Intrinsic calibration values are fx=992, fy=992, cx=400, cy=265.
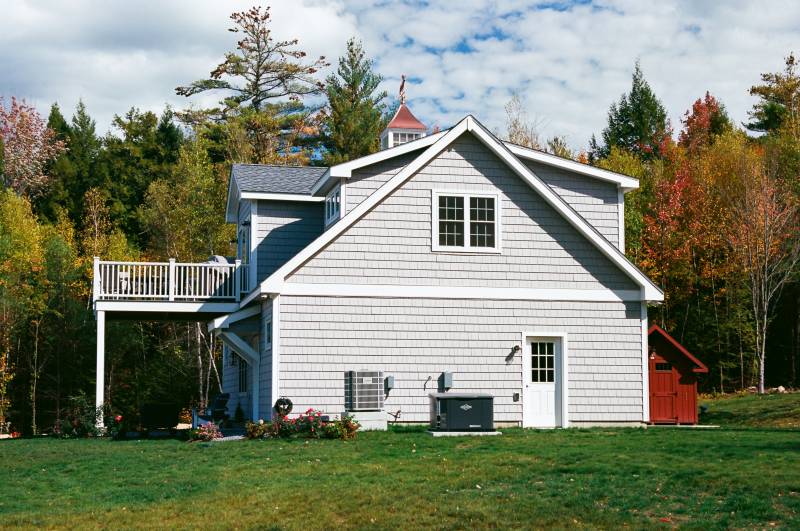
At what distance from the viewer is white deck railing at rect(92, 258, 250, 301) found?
81.0 ft

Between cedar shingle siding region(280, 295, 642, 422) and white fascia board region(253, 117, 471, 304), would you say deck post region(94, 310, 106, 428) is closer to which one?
white fascia board region(253, 117, 471, 304)

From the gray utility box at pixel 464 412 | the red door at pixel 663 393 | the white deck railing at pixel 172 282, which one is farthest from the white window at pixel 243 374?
the red door at pixel 663 393

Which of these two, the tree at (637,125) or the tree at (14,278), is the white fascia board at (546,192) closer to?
the tree at (14,278)

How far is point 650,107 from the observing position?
5512cm

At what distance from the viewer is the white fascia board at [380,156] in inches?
902

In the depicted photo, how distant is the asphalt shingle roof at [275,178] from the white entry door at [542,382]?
7.41 meters

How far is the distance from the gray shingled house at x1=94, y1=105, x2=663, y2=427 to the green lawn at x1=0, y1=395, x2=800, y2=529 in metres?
3.44

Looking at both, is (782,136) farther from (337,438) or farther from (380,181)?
(337,438)

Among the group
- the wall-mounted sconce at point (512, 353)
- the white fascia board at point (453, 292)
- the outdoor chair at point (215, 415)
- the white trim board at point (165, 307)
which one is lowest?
the outdoor chair at point (215, 415)

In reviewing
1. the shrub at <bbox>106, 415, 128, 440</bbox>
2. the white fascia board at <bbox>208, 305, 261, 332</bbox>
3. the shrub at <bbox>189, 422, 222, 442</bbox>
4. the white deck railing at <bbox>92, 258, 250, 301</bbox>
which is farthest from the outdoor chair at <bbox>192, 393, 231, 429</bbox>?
the white deck railing at <bbox>92, 258, 250, 301</bbox>

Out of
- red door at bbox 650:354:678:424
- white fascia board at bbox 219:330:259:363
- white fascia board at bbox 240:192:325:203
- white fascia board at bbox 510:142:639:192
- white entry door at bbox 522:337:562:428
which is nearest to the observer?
white entry door at bbox 522:337:562:428

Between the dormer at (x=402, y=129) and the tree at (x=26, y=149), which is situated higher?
the tree at (x=26, y=149)

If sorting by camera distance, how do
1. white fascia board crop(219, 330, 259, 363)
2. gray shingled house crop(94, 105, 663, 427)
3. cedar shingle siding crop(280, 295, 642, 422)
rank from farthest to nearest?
white fascia board crop(219, 330, 259, 363), gray shingled house crop(94, 105, 663, 427), cedar shingle siding crop(280, 295, 642, 422)

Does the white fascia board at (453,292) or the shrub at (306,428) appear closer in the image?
the shrub at (306,428)
